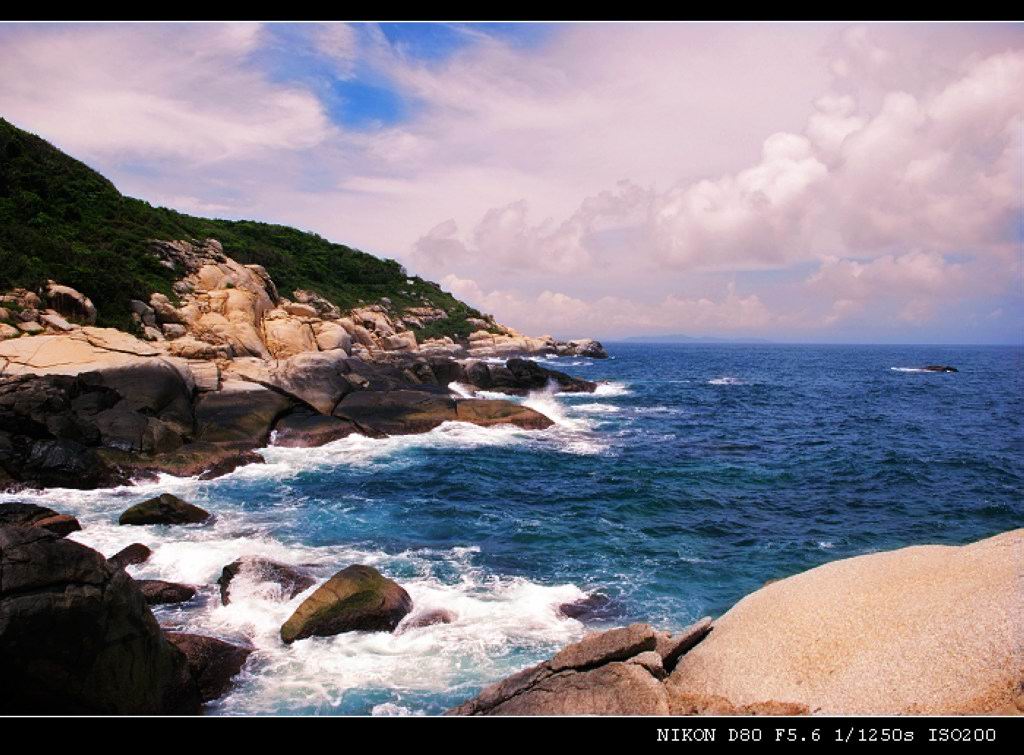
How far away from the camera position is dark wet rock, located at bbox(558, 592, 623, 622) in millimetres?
13644

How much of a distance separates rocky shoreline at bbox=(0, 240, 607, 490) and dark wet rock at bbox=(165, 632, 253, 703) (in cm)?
1460

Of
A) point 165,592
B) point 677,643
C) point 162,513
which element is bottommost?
point 165,592

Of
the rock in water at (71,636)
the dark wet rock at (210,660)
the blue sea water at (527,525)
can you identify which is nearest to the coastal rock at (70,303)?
the blue sea water at (527,525)

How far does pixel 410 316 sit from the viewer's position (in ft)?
291

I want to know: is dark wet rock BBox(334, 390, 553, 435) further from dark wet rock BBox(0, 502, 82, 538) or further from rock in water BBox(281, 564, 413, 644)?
rock in water BBox(281, 564, 413, 644)

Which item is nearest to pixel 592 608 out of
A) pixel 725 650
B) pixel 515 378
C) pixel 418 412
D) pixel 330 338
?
pixel 725 650

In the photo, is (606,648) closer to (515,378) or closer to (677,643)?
(677,643)

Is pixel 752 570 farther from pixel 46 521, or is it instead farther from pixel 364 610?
pixel 46 521

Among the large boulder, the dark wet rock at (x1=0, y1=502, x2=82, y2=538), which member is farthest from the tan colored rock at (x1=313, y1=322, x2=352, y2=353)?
the large boulder

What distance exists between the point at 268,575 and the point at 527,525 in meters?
9.25

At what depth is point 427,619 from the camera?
512 inches
